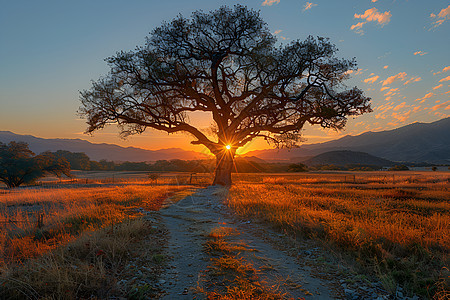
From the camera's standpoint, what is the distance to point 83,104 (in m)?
19.8

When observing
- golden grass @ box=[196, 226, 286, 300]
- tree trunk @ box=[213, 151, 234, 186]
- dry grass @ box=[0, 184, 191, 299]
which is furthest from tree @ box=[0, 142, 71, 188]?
golden grass @ box=[196, 226, 286, 300]

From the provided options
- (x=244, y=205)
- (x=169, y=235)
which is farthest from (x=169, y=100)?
(x=169, y=235)

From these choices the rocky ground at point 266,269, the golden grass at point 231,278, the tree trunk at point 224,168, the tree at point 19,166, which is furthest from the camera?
the tree at point 19,166

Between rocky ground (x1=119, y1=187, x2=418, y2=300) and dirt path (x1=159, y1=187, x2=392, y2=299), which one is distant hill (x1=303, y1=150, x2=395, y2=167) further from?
rocky ground (x1=119, y1=187, x2=418, y2=300)

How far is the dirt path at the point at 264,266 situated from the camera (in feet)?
13.9

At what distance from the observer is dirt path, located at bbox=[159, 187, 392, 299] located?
424cm

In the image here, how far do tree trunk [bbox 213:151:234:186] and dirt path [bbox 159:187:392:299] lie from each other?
14755mm

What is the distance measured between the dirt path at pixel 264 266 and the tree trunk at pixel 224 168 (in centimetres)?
1476

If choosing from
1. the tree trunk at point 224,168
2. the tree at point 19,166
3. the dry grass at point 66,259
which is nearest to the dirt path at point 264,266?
the dry grass at point 66,259

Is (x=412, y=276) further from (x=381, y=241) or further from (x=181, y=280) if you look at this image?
(x=181, y=280)

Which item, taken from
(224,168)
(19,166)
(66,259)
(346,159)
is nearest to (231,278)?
(66,259)

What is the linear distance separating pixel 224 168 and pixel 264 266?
18984 millimetres

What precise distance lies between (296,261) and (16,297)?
519 cm

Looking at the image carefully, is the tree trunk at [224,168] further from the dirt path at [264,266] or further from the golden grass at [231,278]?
the golden grass at [231,278]
